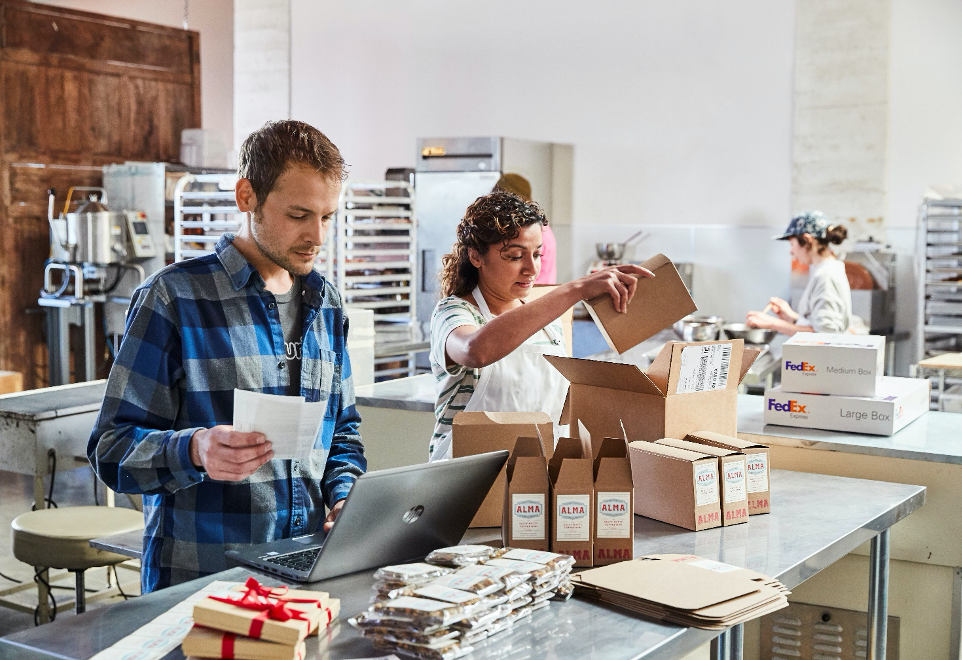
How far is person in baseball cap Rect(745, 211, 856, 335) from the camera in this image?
5.37 meters

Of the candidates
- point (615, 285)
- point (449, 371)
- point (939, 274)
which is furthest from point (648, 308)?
point (939, 274)

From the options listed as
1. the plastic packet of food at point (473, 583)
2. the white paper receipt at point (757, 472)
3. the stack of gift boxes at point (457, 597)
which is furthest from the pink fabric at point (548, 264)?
the plastic packet of food at point (473, 583)

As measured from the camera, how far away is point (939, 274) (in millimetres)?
5879

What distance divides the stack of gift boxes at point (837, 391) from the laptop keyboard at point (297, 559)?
5.57 ft

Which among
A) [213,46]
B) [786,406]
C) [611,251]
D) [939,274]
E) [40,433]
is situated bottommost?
[40,433]

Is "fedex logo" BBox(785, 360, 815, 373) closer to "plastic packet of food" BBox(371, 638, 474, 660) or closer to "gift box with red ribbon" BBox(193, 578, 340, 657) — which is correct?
"plastic packet of food" BBox(371, 638, 474, 660)

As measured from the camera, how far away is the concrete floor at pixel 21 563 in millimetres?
4172

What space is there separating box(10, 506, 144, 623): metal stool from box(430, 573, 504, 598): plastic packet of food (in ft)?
6.57

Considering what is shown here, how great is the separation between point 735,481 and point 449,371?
0.74m

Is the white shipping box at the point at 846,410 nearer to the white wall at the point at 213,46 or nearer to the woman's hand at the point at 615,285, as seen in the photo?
the woman's hand at the point at 615,285

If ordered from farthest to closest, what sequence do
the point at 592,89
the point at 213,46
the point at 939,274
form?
the point at 213,46 → the point at 592,89 → the point at 939,274

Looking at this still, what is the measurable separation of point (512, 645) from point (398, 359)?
5.72m

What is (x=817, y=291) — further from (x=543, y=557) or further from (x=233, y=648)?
(x=233, y=648)

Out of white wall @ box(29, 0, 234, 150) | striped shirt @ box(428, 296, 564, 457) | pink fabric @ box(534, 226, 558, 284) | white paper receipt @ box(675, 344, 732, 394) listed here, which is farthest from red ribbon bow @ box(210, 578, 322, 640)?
white wall @ box(29, 0, 234, 150)
